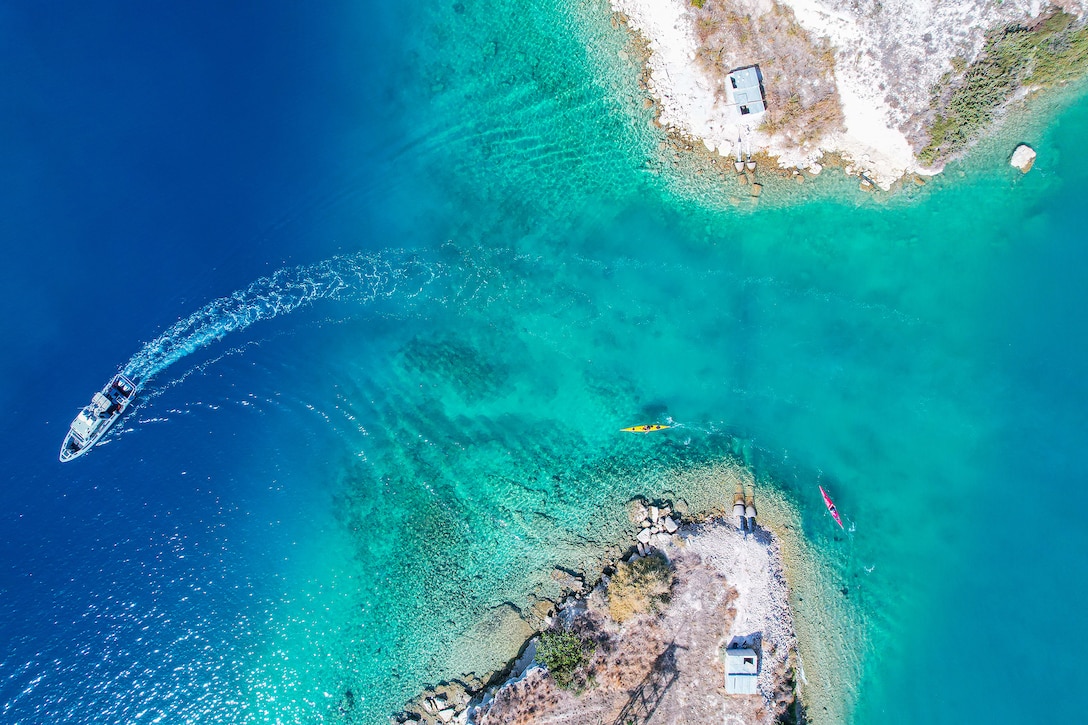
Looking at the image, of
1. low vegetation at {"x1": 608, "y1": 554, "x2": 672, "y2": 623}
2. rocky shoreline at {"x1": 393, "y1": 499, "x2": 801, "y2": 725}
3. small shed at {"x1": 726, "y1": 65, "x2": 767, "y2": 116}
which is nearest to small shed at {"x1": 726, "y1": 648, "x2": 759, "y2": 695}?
rocky shoreline at {"x1": 393, "y1": 499, "x2": 801, "y2": 725}

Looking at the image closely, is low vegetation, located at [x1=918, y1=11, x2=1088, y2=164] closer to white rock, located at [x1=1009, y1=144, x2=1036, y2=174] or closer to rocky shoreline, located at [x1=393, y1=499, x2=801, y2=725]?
white rock, located at [x1=1009, y1=144, x2=1036, y2=174]

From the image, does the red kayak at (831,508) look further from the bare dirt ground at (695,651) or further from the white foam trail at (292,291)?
the white foam trail at (292,291)

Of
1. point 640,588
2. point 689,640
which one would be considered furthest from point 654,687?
point 640,588

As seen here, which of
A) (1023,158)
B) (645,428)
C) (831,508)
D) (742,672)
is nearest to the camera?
(742,672)

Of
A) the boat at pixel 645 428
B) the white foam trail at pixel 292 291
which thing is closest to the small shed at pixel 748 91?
the boat at pixel 645 428

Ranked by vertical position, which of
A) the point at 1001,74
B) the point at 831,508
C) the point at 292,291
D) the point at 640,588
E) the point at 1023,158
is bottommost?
the point at 640,588

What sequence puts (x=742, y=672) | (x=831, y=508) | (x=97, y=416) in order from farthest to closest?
1. (x=97, y=416)
2. (x=831, y=508)
3. (x=742, y=672)

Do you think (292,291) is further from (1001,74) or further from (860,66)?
(1001,74)
